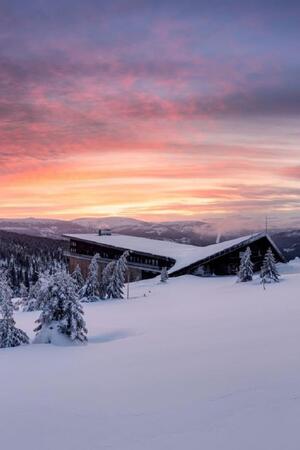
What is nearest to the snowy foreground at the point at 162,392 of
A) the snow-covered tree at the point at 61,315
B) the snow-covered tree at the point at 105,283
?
the snow-covered tree at the point at 61,315

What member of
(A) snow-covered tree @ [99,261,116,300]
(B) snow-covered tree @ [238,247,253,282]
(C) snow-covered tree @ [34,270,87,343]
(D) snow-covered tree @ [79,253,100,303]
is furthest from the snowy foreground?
(B) snow-covered tree @ [238,247,253,282]

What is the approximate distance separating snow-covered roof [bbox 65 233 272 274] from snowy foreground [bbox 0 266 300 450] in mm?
40938

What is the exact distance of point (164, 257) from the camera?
198ft

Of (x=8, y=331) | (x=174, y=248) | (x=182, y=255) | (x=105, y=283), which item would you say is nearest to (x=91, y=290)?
(x=105, y=283)

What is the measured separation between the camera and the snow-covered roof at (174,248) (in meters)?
56.2

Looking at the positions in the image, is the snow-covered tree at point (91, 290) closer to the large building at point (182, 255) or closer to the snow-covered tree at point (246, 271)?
the snow-covered tree at point (246, 271)

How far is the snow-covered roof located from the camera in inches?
2214

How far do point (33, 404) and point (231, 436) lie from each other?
3.88 m

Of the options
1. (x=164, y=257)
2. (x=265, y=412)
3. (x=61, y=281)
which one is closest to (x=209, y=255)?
(x=164, y=257)

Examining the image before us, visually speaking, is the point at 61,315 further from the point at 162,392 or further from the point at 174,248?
the point at 174,248

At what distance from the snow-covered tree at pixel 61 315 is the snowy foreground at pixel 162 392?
71cm

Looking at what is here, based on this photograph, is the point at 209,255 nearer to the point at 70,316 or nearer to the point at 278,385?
the point at 70,316

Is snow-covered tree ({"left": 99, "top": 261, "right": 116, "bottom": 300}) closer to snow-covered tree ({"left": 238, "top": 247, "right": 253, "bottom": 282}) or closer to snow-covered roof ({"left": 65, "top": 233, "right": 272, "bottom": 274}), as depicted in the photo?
snow-covered tree ({"left": 238, "top": 247, "right": 253, "bottom": 282})

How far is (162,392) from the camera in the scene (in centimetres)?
849
